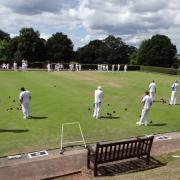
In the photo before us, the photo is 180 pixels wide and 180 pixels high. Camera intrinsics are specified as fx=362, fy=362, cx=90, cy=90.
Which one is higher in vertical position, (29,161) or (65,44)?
(65,44)

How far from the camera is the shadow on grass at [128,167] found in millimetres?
13289

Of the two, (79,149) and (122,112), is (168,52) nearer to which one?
(122,112)

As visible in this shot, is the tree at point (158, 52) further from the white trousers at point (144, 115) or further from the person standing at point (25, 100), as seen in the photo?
the person standing at point (25, 100)

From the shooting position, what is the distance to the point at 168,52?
101000 mm

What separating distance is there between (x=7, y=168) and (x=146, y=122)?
32.3ft

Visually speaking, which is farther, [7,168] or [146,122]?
[146,122]

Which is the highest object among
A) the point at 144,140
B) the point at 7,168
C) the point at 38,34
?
the point at 38,34

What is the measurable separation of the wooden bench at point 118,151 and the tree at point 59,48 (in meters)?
90.7

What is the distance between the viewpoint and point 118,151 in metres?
13.4

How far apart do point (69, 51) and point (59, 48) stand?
517 cm

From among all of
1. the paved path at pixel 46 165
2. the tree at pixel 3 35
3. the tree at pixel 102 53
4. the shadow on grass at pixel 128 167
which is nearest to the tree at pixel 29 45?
the tree at pixel 102 53

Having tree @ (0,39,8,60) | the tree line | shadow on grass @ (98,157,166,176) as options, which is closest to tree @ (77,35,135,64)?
the tree line

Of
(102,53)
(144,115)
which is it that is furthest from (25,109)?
(102,53)

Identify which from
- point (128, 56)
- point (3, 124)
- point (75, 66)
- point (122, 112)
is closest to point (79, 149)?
point (3, 124)
